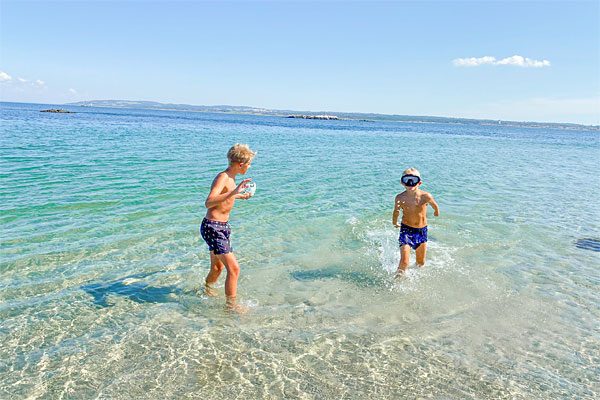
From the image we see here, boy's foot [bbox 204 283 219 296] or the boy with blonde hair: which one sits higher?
the boy with blonde hair

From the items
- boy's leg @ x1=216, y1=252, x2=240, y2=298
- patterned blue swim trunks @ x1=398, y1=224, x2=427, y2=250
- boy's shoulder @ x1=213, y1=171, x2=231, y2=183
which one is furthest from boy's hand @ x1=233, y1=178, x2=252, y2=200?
patterned blue swim trunks @ x1=398, y1=224, x2=427, y2=250

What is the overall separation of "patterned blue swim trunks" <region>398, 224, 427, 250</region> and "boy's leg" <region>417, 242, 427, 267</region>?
0.15 metres

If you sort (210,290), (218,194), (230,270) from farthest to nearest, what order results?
(210,290)
(230,270)
(218,194)

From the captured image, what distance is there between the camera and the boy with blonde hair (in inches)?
195

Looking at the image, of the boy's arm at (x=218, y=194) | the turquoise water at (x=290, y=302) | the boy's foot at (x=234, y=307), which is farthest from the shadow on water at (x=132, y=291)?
the boy's arm at (x=218, y=194)

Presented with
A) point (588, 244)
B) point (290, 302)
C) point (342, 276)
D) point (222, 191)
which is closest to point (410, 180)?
point (342, 276)

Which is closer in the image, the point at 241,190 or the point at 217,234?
the point at 241,190

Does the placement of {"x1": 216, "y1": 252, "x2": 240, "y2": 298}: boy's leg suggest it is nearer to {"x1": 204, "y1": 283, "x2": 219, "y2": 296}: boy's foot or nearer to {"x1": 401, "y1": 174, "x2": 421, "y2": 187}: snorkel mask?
{"x1": 204, "y1": 283, "x2": 219, "y2": 296}: boy's foot

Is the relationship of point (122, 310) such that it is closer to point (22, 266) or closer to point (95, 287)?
point (95, 287)

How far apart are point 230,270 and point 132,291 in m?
1.79

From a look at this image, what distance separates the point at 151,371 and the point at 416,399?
2.90 meters

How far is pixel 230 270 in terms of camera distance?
5523mm

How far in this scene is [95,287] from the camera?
6.03m

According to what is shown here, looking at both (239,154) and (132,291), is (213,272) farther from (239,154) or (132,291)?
(239,154)
